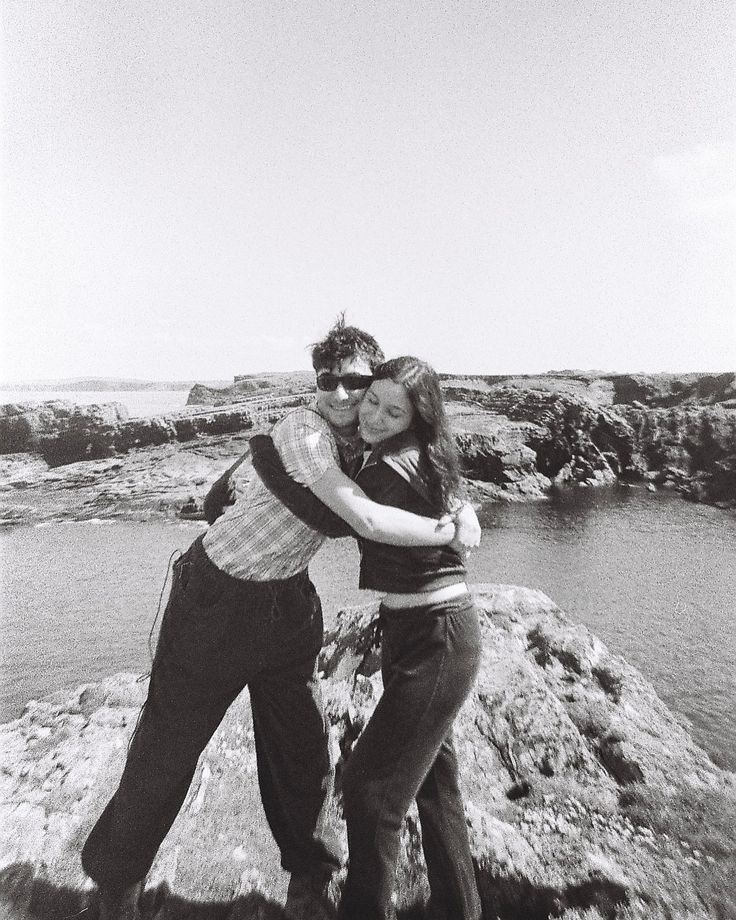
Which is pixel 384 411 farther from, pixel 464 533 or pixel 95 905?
pixel 95 905

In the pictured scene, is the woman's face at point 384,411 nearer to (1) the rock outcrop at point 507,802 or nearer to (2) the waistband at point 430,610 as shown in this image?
(2) the waistband at point 430,610

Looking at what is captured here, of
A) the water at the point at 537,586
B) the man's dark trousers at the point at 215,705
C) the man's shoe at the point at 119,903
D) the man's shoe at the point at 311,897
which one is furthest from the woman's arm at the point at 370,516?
the water at the point at 537,586

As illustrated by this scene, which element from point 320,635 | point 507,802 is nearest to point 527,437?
point 507,802

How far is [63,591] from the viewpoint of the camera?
19.9 metres

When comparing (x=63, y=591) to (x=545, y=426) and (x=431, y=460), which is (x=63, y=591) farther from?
(x=545, y=426)

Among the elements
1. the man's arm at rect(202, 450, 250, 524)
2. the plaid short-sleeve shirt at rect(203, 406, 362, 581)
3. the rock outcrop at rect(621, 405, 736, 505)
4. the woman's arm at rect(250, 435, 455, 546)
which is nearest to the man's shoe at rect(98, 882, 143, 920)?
the plaid short-sleeve shirt at rect(203, 406, 362, 581)

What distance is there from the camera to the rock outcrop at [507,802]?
275 cm

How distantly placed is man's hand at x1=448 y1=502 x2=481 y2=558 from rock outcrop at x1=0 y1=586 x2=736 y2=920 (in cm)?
170

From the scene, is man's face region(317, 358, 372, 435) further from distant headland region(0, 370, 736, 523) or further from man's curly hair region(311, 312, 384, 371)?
distant headland region(0, 370, 736, 523)

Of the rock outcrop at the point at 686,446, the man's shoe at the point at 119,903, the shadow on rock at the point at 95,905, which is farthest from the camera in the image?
the rock outcrop at the point at 686,446

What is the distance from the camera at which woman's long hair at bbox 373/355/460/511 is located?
2311 mm

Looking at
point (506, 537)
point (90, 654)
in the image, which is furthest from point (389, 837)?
point (506, 537)

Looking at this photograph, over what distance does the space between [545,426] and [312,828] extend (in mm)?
43006

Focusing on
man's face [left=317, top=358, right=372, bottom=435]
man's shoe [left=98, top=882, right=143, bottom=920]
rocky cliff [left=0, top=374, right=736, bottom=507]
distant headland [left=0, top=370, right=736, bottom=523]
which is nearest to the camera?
man's face [left=317, top=358, right=372, bottom=435]
